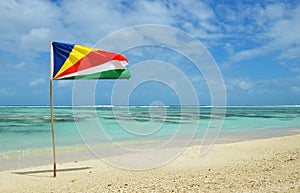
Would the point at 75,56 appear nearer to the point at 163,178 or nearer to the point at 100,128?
the point at 163,178

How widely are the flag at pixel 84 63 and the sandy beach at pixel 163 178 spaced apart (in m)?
2.77

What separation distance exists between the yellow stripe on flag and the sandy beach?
2.90m

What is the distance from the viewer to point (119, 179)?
7.21m

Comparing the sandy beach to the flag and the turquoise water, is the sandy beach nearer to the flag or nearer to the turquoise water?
the flag

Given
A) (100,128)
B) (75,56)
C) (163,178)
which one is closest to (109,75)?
(75,56)

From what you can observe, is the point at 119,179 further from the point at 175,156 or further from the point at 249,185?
the point at 175,156

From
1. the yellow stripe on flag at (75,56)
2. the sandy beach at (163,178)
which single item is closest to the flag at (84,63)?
the yellow stripe on flag at (75,56)

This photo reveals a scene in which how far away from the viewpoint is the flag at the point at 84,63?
795 cm

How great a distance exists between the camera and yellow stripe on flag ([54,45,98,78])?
795 cm

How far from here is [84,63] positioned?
323 inches

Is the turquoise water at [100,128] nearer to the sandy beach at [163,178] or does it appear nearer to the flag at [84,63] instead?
the sandy beach at [163,178]

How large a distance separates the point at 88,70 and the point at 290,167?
6.07m

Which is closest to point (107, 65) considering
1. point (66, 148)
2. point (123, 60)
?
point (123, 60)

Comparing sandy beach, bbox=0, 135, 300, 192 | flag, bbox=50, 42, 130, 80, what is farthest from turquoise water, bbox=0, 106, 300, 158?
flag, bbox=50, 42, 130, 80
